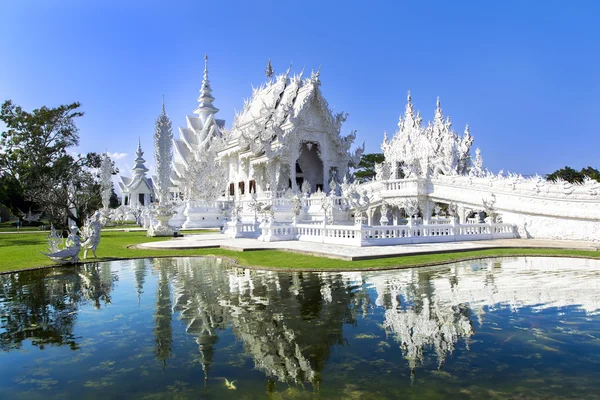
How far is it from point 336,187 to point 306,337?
25483 millimetres

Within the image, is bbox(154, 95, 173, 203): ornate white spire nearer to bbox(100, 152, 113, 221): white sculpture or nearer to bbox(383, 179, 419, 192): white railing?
bbox(383, 179, 419, 192): white railing

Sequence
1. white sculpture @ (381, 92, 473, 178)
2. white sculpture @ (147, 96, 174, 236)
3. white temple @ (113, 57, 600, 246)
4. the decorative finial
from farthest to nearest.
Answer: the decorative finial, white sculpture @ (381, 92, 473, 178), white sculpture @ (147, 96, 174, 236), white temple @ (113, 57, 600, 246)

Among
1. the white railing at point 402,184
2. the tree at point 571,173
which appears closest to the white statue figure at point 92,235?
the white railing at point 402,184

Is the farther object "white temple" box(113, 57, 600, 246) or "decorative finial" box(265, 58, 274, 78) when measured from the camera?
"decorative finial" box(265, 58, 274, 78)

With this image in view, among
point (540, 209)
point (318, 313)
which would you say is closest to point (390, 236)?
point (540, 209)

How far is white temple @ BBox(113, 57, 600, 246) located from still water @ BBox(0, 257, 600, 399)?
665cm

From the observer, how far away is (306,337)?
5070mm

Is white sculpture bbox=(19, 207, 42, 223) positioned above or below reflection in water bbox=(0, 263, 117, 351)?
above

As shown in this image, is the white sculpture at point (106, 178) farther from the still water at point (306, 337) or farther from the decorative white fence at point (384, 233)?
the still water at point (306, 337)

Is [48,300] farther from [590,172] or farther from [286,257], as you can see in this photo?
[590,172]

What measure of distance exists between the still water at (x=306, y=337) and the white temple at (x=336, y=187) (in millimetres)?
6652

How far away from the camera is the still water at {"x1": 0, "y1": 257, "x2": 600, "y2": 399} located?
3.78 m

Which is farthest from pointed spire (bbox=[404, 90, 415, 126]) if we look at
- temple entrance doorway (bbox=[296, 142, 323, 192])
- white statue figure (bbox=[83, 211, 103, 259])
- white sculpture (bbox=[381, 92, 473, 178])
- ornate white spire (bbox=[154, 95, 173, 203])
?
white statue figure (bbox=[83, 211, 103, 259])

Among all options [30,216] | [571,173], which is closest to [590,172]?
[571,173]
